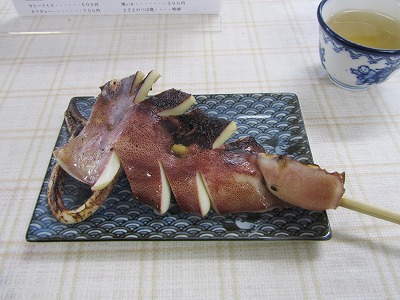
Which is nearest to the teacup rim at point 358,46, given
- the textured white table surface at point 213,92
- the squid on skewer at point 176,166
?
the textured white table surface at point 213,92

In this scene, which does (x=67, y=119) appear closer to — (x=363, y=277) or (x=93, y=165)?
(x=93, y=165)

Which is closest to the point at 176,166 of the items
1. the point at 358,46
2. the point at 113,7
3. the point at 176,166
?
the point at 176,166

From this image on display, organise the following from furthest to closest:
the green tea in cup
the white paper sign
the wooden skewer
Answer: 1. the white paper sign
2. the green tea in cup
3. the wooden skewer

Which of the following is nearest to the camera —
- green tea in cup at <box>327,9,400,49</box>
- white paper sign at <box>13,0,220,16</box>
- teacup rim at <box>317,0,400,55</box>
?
teacup rim at <box>317,0,400,55</box>

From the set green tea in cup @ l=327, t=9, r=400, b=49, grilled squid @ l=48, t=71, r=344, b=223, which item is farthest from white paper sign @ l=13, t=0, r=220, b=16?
grilled squid @ l=48, t=71, r=344, b=223

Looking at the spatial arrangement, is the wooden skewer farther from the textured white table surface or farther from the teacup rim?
the teacup rim

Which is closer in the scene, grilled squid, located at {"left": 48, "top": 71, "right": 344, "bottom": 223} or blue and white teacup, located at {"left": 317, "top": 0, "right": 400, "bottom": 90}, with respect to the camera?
grilled squid, located at {"left": 48, "top": 71, "right": 344, "bottom": 223}
